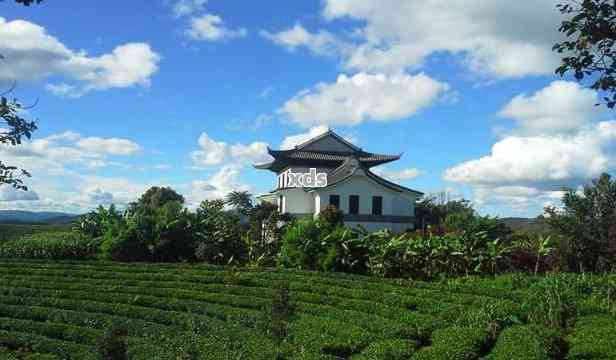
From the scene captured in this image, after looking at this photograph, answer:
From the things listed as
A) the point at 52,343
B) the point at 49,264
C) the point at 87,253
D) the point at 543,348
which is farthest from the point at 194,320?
the point at 87,253

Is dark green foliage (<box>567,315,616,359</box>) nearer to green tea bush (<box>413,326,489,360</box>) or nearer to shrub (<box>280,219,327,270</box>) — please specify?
green tea bush (<box>413,326,489,360</box>)

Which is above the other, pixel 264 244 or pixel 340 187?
pixel 340 187

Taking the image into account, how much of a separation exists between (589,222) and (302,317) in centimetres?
970

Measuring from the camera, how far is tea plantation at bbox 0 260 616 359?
8227mm

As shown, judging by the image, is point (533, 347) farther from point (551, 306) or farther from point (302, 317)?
point (302, 317)

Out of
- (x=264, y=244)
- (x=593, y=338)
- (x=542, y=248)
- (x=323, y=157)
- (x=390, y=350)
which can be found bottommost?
(x=390, y=350)

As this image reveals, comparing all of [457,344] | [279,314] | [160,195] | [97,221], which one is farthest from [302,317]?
[160,195]

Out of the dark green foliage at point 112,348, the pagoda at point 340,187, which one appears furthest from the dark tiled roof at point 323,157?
the dark green foliage at point 112,348

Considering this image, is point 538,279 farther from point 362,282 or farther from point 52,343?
point 52,343

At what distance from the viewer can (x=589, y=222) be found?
16.2 meters

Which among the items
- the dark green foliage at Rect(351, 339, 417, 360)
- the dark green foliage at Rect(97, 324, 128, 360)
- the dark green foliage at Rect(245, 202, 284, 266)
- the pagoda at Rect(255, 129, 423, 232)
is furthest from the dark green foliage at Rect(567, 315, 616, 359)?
the pagoda at Rect(255, 129, 423, 232)

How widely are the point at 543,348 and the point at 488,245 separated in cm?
944

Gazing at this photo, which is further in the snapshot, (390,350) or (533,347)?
(390,350)

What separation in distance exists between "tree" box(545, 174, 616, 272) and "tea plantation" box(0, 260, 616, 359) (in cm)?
211
